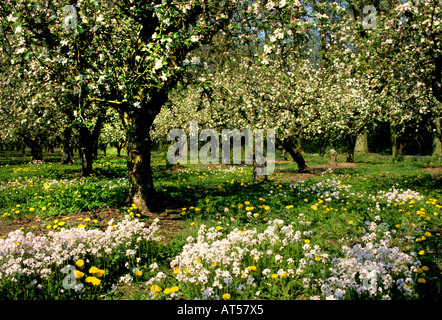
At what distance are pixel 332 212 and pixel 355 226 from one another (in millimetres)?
956

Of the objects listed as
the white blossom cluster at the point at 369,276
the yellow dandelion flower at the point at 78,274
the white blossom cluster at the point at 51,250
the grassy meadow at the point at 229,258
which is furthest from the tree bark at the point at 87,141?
the white blossom cluster at the point at 369,276

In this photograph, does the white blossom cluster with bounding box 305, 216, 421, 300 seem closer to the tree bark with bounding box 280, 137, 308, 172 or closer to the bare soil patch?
the bare soil patch

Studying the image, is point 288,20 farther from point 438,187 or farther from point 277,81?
point 277,81

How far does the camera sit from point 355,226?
20.6 ft

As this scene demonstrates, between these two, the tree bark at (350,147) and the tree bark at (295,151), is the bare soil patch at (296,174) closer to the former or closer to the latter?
the tree bark at (295,151)

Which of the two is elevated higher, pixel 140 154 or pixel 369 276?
pixel 140 154

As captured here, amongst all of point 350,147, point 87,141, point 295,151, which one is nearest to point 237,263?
point 87,141

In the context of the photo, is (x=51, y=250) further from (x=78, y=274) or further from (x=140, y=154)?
(x=140, y=154)

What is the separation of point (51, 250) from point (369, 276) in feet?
14.0

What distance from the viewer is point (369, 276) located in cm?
350

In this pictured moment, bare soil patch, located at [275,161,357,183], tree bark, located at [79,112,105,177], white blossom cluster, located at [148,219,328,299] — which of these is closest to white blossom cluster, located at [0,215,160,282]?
white blossom cluster, located at [148,219,328,299]

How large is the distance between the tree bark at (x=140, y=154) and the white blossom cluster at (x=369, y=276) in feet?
17.0

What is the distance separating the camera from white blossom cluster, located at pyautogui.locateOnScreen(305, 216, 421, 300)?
3529mm

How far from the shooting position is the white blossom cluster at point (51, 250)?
3998 millimetres
